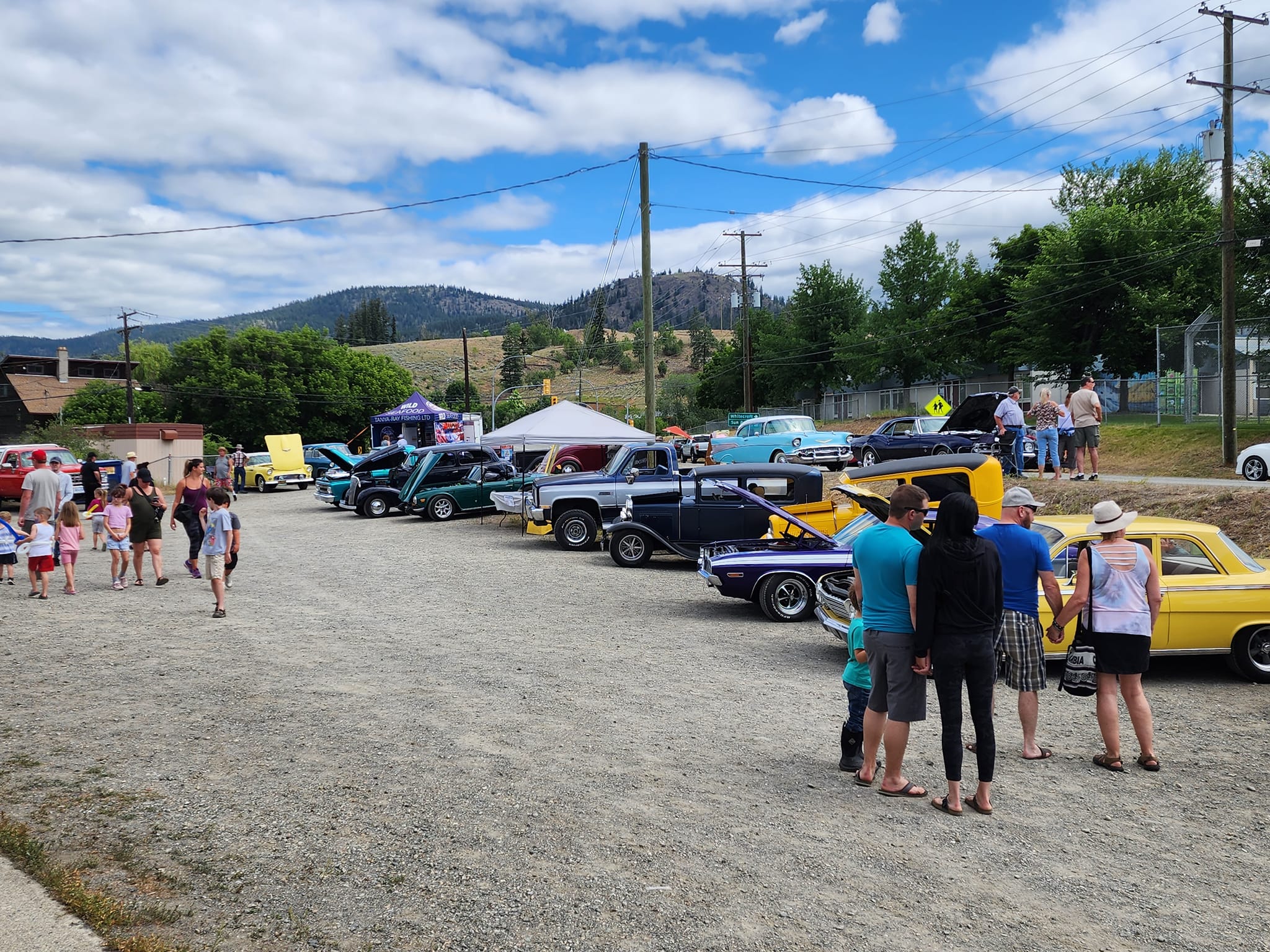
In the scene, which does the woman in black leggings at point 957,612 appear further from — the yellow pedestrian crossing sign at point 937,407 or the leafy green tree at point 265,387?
the leafy green tree at point 265,387

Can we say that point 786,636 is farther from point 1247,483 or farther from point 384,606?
point 1247,483

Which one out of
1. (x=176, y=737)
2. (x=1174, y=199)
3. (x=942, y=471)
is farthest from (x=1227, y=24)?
(x=1174, y=199)

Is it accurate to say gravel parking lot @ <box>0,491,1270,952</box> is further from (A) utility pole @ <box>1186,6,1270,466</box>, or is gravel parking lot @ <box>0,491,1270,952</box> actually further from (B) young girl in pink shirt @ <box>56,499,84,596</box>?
(A) utility pole @ <box>1186,6,1270,466</box>

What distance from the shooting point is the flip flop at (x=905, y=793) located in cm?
560

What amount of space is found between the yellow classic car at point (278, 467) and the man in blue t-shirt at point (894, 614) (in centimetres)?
3877

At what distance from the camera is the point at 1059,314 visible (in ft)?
147

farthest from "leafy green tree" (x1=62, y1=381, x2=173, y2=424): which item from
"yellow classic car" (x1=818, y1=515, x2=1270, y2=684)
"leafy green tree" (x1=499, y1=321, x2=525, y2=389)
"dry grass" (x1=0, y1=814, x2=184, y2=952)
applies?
"yellow classic car" (x1=818, y1=515, x2=1270, y2=684)

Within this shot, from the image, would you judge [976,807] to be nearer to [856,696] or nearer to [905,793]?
[905,793]

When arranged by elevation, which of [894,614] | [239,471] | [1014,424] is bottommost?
[239,471]

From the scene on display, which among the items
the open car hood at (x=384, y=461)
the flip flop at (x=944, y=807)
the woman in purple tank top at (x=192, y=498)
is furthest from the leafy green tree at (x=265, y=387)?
the flip flop at (x=944, y=807)

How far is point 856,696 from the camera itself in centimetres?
586

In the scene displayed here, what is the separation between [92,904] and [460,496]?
21031 millimetres

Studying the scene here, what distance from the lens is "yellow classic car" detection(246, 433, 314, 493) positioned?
40500mm

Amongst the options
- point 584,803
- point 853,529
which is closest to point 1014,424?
point 853,529
